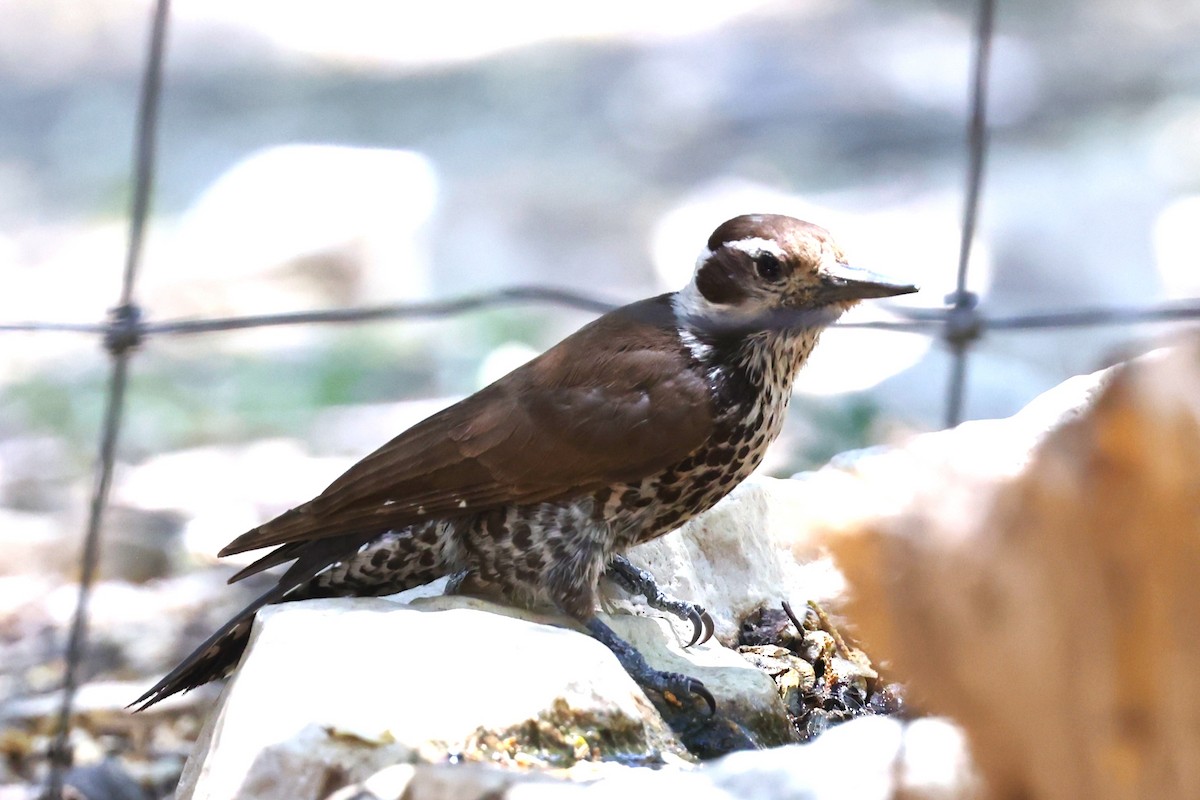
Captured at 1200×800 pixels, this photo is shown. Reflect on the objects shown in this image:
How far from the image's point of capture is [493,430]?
2488 mm

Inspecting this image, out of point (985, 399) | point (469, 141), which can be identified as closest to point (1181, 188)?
point (985, 399)

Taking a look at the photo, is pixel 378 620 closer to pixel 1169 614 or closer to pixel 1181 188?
pixel 1169 614

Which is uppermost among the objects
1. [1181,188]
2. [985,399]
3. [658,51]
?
[658,51]

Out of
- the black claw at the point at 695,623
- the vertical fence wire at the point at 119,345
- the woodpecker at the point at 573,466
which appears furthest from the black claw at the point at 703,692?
the vertical fence wire at the point at 119,345

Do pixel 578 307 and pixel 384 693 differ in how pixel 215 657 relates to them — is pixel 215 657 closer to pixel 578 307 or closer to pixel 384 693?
pixel 384 693

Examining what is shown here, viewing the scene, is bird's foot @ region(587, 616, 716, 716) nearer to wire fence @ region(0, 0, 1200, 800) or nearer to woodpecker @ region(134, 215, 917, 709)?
woodpecker @ region(134, 215, 917, 709)

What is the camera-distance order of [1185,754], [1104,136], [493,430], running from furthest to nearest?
[1104,136], [493,430], [1185,754]

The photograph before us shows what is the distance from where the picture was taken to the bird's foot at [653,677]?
2289 mm

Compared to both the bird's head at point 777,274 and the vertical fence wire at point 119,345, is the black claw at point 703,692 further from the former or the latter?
the vertical fence wire at point 119,345

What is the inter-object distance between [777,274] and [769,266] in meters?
0.02

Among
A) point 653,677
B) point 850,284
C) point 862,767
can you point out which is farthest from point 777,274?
point 862,767

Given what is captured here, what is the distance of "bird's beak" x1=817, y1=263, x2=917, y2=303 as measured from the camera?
247cm

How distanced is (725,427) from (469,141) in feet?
22.1

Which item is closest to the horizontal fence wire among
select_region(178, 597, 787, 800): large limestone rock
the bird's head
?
select_region(178, 597, 787, 800): large limestone rock
